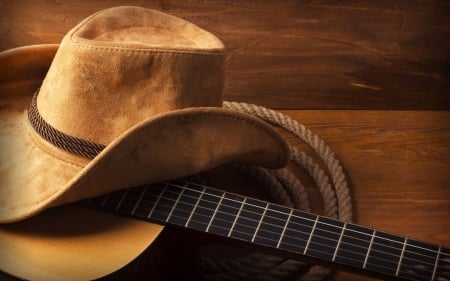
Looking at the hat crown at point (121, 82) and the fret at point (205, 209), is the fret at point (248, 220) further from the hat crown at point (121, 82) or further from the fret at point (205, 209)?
the hat crown at point (121, 82)

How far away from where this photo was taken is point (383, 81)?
1.34 metres

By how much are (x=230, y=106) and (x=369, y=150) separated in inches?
11.5

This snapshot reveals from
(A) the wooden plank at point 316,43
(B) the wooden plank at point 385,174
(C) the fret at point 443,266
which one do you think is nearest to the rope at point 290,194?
(B) the wooden plank at point 385,174

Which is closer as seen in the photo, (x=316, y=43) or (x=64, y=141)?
(x=64, y=141)

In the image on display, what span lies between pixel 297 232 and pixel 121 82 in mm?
319

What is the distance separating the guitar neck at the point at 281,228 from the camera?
75cm

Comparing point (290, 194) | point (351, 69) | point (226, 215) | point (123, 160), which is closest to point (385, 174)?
point (290, 194)

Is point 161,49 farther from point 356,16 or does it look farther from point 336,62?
point 356,16

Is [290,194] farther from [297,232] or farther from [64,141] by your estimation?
[64,141]

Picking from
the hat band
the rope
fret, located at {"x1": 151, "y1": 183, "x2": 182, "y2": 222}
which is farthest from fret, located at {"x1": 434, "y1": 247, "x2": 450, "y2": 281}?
the hat band

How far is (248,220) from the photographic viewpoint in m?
0.81

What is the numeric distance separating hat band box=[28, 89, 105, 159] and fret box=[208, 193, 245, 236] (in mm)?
188

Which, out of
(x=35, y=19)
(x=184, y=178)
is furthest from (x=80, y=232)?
(x=35, y=19)

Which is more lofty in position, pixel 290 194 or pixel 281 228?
pixel 281 228
